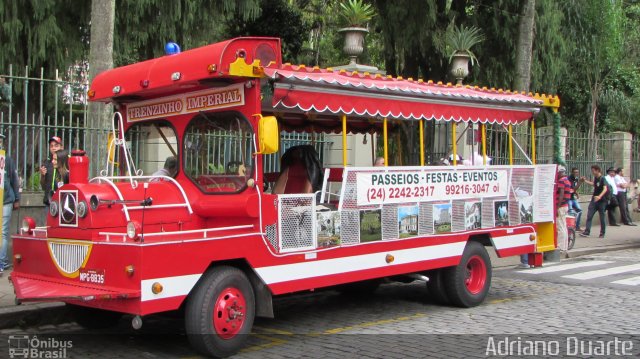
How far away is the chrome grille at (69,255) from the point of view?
5859 mm

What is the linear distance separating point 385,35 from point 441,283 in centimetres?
1038

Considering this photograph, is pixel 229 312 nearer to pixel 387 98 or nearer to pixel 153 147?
pixel 153 147

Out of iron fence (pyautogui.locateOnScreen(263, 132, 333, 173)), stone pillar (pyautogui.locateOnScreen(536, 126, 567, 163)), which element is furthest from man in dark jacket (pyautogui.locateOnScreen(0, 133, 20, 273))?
stone pillar (pyautogui.locateOnScreen(536, 126, 567, 163))

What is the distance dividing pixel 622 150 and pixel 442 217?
16.9 meters

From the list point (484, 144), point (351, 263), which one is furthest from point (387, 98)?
point (484, 144)

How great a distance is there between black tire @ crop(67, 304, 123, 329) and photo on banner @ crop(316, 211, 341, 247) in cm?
237

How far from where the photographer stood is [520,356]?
6.17 m

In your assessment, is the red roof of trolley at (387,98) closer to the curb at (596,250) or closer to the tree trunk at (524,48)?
the tree trunk at (524,48)

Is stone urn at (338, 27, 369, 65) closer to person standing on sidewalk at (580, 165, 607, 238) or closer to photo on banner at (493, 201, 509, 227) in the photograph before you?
photo on banner at (493, 201, 509, 227)

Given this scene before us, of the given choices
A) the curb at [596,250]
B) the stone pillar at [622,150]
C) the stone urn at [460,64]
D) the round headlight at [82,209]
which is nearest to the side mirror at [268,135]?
the round headlight at [82,209]

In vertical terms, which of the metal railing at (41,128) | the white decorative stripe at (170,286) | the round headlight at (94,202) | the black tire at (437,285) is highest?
the metal railing at (41,128)

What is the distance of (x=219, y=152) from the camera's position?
6574 millimetres

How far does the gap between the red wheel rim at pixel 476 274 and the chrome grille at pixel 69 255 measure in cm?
500

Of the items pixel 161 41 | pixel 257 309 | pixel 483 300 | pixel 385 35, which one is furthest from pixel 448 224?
pixel 385 35
